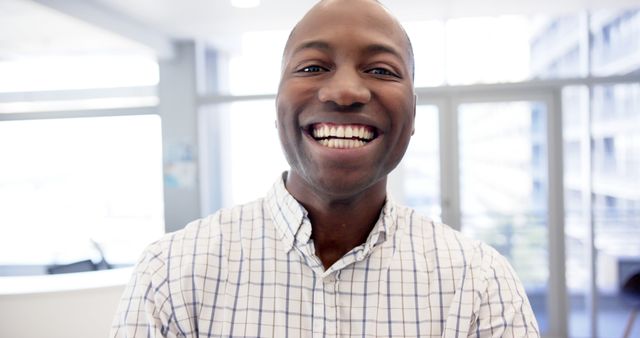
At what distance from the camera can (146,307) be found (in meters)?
0.67

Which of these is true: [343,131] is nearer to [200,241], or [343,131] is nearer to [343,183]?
[343,183]

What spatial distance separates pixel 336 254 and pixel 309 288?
7 cm

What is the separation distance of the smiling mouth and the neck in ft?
0.31

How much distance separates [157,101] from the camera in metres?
4.54

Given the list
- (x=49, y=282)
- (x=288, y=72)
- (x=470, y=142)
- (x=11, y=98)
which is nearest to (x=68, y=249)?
(x=11, y=98)

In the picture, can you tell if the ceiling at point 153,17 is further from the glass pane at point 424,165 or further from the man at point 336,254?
the man at point 336,254

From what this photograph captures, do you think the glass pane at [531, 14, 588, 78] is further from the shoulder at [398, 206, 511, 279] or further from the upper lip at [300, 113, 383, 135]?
the upper lip at [300, 113, 383, 135]

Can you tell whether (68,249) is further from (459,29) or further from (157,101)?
(459,29)

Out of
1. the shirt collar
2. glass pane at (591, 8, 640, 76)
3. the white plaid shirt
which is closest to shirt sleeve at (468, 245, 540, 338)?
the white plaid shirt

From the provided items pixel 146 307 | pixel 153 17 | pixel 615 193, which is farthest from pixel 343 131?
pixel 615 193

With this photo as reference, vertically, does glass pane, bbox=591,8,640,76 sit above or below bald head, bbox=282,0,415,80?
above

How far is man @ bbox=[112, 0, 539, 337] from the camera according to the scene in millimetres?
673

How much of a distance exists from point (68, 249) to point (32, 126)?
120 cm

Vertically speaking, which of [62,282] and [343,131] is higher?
[343,131]
